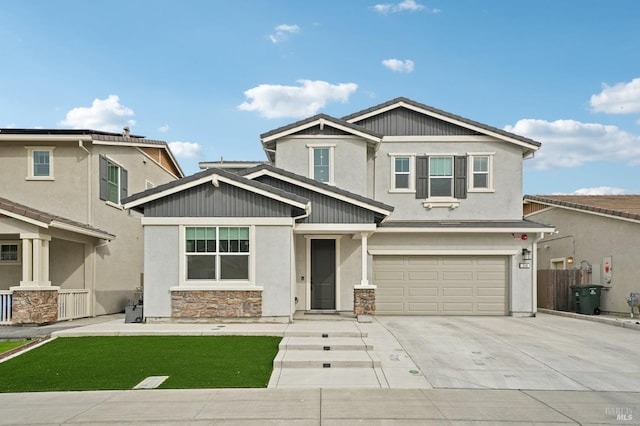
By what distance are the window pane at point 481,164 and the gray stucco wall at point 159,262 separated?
1015 cm

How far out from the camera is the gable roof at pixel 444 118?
1783cm

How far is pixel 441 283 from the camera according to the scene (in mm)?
17297

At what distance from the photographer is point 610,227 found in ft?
57.4

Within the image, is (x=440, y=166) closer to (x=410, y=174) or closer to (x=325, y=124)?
(x=410, y=174)

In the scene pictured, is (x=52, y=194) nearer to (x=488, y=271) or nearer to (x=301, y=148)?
(x=301, y=148)

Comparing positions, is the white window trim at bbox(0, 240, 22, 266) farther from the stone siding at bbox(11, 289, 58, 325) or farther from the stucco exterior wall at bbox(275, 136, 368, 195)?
the stucco exterior wall at bbox(275, 136, 368, 195)

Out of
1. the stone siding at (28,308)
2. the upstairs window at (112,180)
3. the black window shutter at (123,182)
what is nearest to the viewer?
the stone siding at (28,308)

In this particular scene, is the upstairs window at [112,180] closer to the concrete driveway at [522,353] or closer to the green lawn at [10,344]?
the green lawn at [10,344]

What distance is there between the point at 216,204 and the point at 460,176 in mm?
8575

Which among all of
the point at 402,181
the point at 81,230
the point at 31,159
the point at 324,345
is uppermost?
the point at 31,159

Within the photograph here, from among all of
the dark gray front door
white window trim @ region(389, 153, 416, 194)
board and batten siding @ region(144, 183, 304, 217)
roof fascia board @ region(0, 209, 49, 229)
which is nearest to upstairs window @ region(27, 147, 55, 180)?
roof fascia board @ region(0, 209, 49, 229)

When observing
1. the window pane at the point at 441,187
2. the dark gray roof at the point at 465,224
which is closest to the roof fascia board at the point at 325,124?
the window pane at the point at 441,187

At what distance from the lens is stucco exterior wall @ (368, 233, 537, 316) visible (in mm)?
17141

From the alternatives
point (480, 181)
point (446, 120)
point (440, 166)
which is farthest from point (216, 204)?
point (480, 181)
